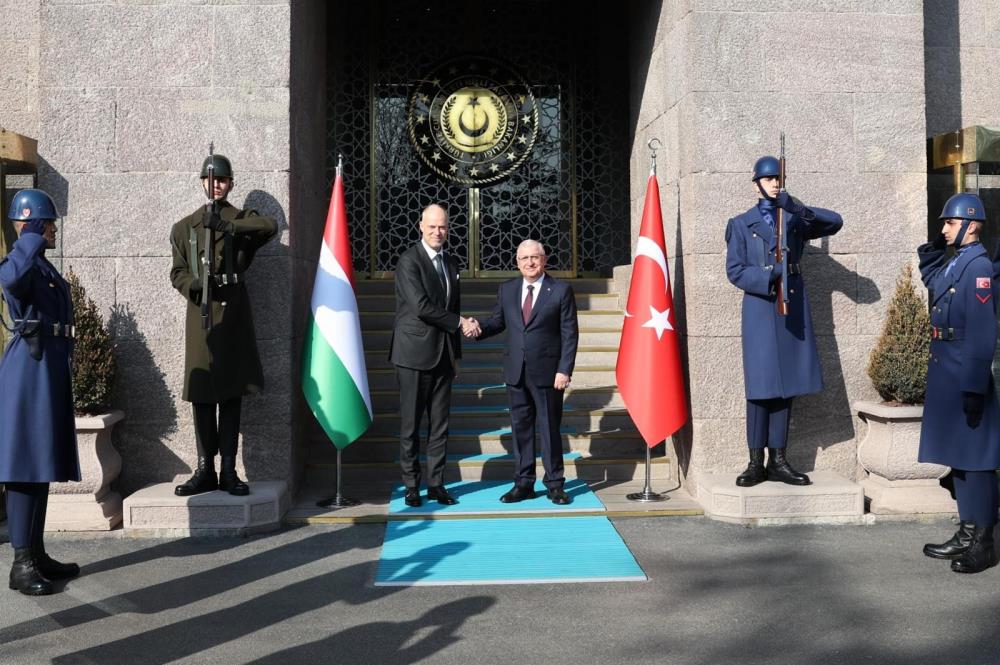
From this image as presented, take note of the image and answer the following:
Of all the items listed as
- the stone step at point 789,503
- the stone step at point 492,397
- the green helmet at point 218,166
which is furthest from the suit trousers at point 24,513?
the stone step at point 789,503

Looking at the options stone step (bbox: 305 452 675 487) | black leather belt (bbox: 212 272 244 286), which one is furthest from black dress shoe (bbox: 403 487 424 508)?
black leather belt (bbox: 212 272 244 286)

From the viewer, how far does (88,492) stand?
6402 millimetres

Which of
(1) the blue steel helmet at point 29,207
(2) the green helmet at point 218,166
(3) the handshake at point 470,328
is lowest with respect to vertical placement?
(3) the handshake at point 470,328

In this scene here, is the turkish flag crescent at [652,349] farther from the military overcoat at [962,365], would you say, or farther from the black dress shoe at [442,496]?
the military overcoat at [962,365]

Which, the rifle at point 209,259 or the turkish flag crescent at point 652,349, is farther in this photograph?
the turkish flag crescent at point 652,349

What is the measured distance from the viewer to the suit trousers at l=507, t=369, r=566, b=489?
271 inches

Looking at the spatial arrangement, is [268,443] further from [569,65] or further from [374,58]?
[569,65]

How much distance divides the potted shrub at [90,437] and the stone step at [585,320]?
319 cm

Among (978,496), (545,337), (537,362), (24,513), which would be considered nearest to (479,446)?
(537,362)

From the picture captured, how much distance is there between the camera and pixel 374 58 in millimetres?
10578

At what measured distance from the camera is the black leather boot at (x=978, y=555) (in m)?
5.34

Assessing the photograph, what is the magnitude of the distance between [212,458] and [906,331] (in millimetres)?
4987

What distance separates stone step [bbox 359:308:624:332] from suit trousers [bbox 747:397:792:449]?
2765mm

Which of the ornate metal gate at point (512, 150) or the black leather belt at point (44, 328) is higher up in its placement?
the ornate metal gate at point (512, 150)
